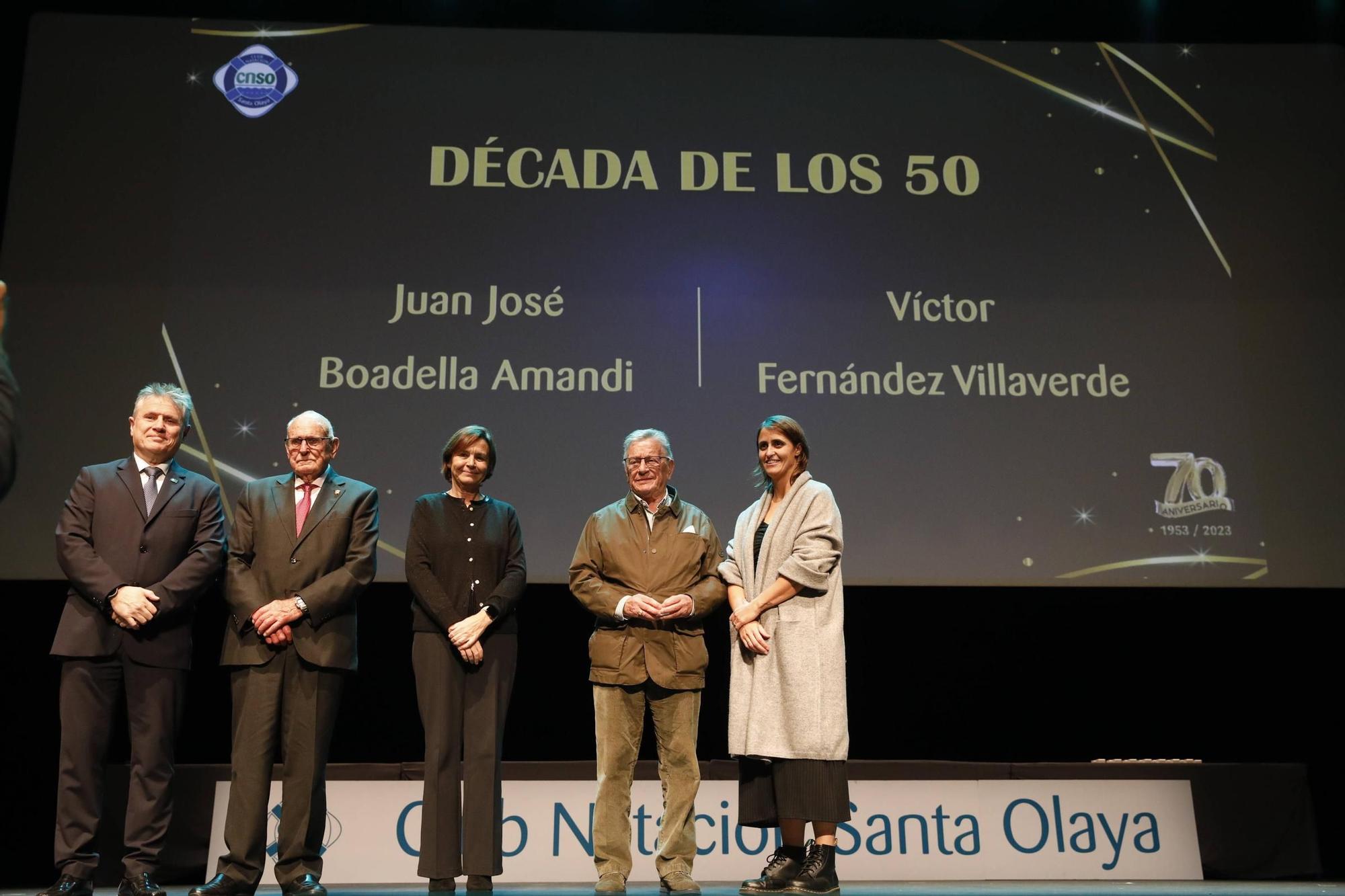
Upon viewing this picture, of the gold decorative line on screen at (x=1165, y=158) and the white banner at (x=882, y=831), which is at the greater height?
the gold decorative line on screen at (x=1165, y=158)

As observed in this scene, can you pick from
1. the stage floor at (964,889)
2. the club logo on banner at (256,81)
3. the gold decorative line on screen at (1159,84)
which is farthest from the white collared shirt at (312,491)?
the gold decorative line on screen at (1159,84)

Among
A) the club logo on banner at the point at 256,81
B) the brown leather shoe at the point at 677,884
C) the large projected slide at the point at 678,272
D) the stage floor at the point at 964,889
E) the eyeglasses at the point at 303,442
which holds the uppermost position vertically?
the club logo on banner at the point at 256,81

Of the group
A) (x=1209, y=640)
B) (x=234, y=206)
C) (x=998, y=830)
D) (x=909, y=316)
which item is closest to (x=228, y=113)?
(x=234, y=206)

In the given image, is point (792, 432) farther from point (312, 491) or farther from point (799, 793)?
point (312, 491)

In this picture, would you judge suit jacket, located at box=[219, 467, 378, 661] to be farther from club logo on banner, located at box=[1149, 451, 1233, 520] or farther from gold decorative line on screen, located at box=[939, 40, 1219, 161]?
gold decorative line on screen, located at box=[939, 40, 1219, 161]

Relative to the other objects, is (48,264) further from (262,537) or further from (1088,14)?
(1088,14)

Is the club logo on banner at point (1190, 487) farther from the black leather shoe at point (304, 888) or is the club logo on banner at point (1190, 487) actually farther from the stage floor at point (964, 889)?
the black leather shoe at point (304, 888)

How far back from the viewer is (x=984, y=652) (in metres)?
4.64

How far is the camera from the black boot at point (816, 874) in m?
2.72

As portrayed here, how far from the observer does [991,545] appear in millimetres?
3947

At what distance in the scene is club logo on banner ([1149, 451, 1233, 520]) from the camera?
396 centimetres

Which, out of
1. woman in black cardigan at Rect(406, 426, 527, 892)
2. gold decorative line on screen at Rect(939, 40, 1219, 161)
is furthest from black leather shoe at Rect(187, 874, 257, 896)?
gold decorative line on screen at Rect(939, 40, 1219, 161)

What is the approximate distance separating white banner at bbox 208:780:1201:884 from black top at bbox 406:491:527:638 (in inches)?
41.5

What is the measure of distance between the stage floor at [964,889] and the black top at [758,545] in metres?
0.89
